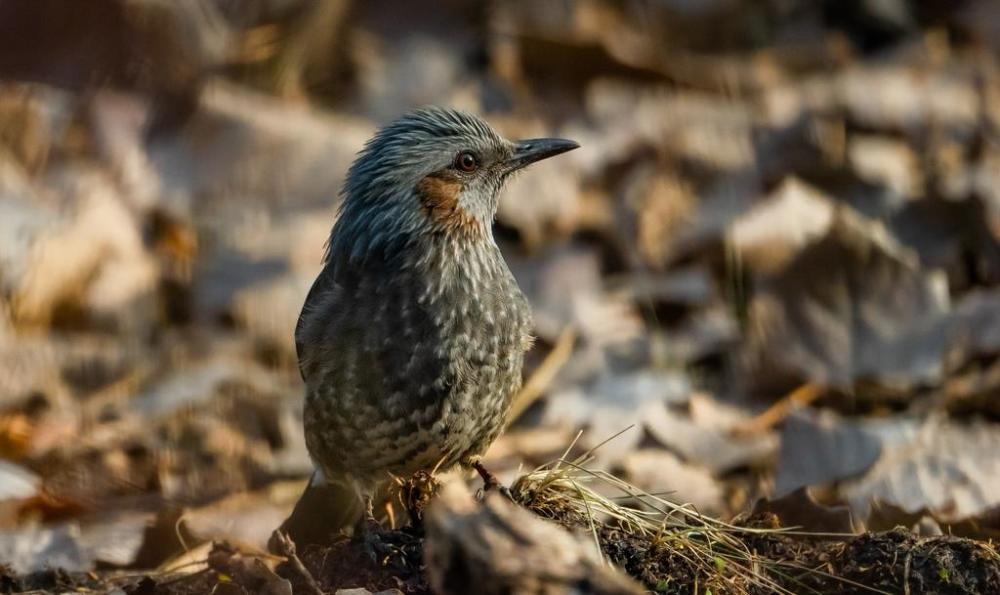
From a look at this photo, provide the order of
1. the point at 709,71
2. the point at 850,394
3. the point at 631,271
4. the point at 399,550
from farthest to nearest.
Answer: the point at 709,71 < the point at 631,271 < the point at 850,394 < the point at 399,550

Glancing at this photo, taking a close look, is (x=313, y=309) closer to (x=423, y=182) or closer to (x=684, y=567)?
(x=423, y=182)

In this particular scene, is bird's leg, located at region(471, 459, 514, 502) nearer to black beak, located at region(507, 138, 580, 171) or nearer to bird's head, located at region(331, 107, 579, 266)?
bird's head, located at region(331, 107, 579, 266)

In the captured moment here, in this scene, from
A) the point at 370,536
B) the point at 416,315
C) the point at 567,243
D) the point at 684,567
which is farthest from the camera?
the point at 567,243

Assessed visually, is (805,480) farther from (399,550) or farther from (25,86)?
(25,86)

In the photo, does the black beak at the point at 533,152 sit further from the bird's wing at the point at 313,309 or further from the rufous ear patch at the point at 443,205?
the bird's wing at the point at 313,309

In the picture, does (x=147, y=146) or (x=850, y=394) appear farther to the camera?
(x=147, y=146)

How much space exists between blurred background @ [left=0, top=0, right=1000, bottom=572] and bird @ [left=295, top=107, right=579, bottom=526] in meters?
0.72

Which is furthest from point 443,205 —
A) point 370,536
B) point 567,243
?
point 567,243

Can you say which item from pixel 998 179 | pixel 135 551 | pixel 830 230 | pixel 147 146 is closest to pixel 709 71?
pixel 998 179

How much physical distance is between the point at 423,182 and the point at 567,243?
2.55m

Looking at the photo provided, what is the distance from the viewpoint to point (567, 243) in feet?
25.3

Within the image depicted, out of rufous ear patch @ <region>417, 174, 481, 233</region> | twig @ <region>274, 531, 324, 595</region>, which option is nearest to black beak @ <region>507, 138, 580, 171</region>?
rufous ear patch @ <region>417, 174, 481, 233</region>

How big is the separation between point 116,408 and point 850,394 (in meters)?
3.17

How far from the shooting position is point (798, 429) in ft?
18.0
